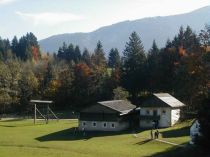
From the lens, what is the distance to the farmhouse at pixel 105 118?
71062 millimetres

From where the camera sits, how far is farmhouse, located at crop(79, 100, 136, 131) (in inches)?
2798

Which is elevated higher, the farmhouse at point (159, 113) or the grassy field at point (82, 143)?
the farmhouse at point (159, 113)

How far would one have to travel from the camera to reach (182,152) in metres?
45.8

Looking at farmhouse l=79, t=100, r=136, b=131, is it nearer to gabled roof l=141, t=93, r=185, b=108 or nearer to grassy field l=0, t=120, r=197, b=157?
grassy field l=0, t=120, r=197, b=157

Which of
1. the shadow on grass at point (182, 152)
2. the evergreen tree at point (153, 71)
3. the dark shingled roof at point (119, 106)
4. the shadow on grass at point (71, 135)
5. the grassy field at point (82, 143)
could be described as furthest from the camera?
the evergreen tree at point (153, 71)

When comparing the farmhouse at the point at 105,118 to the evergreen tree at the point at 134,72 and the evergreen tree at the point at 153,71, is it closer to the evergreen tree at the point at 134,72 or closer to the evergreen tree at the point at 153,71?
the evergreen tree at the point at 153,71

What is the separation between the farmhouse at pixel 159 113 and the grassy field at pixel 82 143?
2.06 metres

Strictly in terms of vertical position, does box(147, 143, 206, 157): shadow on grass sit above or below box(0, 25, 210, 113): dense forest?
below

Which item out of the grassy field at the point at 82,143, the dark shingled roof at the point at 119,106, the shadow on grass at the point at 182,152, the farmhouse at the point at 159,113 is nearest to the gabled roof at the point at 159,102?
the farmhouse at the point at 159,113

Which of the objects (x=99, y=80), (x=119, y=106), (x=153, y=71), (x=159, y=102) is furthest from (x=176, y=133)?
(x=99, y=80)

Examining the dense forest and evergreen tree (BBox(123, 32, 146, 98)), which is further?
evergreen tree (BBox(123, 32, 146, 98))

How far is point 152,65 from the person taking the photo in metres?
101

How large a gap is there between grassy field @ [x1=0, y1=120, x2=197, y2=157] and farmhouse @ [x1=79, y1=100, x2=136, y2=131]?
8.52ft

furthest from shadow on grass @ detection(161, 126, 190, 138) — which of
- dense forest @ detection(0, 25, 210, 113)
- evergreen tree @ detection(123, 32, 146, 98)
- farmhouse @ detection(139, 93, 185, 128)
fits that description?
evergreen tree @ detection(123, 32, 146, 98)
